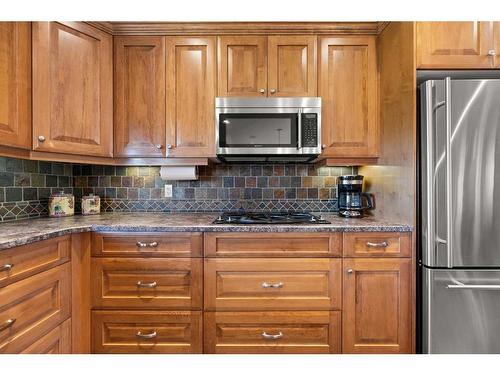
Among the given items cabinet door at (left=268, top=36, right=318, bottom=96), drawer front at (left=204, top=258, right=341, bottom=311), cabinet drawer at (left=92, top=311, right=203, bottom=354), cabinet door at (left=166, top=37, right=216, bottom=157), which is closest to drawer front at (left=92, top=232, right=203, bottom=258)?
drawer front at (left=204, top=258, right=341, bottom=311)

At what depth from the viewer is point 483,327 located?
1.51 m

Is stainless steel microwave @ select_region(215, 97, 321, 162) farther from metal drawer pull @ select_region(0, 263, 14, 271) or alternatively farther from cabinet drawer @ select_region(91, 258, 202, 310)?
metal drawer pull @ select_region(0, 263, 14, 271)

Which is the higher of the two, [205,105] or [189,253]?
[205,105]

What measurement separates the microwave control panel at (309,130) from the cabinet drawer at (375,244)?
0.62 metres

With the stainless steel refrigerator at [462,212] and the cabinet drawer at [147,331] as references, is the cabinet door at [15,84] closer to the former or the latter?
the cabinet drawer at [147,331]

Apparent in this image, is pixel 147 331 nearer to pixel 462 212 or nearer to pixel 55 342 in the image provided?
pixel 55 342

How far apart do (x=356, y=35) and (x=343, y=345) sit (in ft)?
6.22

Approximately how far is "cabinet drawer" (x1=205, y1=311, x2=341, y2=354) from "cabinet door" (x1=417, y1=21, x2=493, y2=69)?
147cm

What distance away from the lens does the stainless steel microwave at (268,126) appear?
1917 millimetres

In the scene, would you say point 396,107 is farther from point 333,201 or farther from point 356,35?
point 333,201

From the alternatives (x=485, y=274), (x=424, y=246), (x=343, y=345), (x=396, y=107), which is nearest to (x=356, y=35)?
(x=396, y=107)

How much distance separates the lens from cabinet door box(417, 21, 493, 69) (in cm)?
159

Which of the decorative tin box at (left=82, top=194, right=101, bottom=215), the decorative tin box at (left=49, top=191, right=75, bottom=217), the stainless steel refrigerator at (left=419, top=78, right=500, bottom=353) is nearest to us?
the stainless steel refrigerator at (left=419, top=78, right=500, bottom=353)

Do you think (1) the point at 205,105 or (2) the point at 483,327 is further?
(1) the point at 205,105
